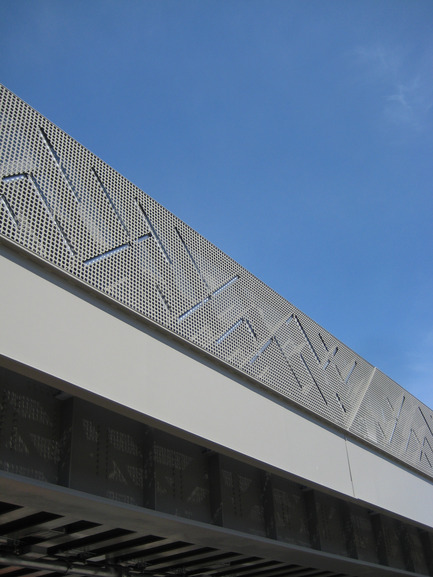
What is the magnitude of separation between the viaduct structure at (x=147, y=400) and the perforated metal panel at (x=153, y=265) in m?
0.03

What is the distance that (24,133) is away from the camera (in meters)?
7.87

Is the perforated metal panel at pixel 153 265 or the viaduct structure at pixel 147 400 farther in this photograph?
the perforated metal panel at pixel 153 265

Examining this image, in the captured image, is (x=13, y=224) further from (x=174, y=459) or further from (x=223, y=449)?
(x=174, y=459)

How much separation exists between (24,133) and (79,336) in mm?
3083

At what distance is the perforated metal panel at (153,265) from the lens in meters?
7.36

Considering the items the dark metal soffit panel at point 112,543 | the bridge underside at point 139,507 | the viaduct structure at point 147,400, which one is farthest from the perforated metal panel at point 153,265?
the dark metal soffit panel at point 112,543

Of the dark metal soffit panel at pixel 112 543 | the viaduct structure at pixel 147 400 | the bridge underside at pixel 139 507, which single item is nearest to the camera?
the viaduct structure at pixel 147 400

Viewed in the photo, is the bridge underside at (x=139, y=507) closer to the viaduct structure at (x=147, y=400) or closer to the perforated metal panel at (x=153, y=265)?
the viaduct structure at (x=147, y=400)

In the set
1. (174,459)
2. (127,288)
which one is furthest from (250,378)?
(127,288)

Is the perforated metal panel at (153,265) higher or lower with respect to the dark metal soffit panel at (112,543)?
higher

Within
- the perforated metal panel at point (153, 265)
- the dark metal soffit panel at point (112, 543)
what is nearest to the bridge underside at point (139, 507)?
the dark metal soffit panel at point (112, 543)

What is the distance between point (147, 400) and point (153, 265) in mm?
2402

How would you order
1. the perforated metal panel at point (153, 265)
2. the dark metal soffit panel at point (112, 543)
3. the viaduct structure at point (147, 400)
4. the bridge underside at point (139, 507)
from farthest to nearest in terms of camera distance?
the dark metal soffit panel at point (112, 543)
the bridge underside at point (139, 507)
the perforated metal panel at point (153, 265)
the viaduct structure at point (147, 400)

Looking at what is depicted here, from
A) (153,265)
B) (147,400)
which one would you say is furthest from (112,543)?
(153,265)
